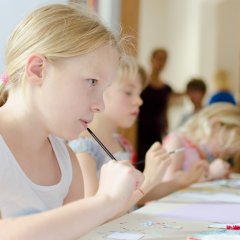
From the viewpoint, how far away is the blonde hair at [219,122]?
2312mm

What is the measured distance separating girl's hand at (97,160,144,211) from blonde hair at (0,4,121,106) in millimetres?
226

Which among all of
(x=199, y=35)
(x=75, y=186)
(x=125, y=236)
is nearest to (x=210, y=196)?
(x=75, y=186)

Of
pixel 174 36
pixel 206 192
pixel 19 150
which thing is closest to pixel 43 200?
pixel 19 150

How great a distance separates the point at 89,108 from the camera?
1.11m

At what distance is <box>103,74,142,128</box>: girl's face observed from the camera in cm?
193

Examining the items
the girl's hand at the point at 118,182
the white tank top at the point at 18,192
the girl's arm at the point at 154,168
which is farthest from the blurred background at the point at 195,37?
the girl's hand at the point at 118,182

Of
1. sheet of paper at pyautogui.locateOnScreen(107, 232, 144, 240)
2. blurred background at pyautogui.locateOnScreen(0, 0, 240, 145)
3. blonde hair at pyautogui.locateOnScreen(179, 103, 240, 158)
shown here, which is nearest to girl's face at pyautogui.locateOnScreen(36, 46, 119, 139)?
Result: sheet of paper at pyautogui.locateOnScreen(107, 232, 144, 240)

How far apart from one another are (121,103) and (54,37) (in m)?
0.86

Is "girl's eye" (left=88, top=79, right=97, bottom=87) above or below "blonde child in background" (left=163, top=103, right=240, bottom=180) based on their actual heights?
above

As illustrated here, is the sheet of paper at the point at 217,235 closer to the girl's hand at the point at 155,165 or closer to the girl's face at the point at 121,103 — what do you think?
the girl's hand at the point at 155,165

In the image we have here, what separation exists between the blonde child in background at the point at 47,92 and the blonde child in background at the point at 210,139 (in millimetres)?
1156

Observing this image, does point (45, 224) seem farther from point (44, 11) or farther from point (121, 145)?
point (121, 145)

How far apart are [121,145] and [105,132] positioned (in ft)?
0.36

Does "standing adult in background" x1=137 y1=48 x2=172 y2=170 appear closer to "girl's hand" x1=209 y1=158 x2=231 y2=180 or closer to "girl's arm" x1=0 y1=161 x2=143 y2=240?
"girl's hand" x1=209 y1=158 x2=231 y2=180
